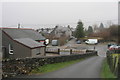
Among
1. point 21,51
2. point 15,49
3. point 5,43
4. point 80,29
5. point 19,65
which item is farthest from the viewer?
point 80,29

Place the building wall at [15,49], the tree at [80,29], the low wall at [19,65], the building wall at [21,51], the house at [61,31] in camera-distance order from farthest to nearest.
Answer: the house at [61,31]
the tree at [80,29]
the building wall at [15,49]
the building wall at [21,51]
the low wall at [19,65]

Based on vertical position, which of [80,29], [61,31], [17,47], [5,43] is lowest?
[17,47]

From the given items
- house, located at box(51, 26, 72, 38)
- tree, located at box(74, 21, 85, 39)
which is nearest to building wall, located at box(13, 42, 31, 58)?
tree, located at box(74, 21, 85, 39)

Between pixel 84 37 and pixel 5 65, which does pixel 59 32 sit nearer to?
pixel 84 37

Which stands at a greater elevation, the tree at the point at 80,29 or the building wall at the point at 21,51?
the tree at the point at 80,29

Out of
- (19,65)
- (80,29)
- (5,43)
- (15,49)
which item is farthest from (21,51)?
(80,29)

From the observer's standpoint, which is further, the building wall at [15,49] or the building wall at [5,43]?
the building wall at [5,43]

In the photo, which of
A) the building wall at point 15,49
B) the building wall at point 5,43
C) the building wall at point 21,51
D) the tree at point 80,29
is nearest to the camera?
the building wall at point 21,51

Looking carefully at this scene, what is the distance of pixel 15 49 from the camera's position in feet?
68.4

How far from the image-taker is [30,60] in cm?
1049

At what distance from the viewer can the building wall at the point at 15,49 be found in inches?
780

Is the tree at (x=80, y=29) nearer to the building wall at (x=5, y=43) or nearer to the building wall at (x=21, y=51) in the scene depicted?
the building wall at (x=5, y=43)

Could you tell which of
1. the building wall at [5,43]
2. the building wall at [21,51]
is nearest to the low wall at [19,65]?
the building wall at [21,51]

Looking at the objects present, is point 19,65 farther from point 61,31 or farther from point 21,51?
point 61,31
